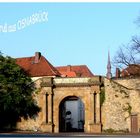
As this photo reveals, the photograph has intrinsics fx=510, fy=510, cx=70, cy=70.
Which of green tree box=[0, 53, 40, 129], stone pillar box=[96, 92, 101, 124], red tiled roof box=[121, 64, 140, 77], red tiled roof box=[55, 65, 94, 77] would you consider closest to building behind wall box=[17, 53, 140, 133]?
stone pillar box=[96, 92, 101, 124]

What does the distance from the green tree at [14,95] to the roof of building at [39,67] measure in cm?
1842

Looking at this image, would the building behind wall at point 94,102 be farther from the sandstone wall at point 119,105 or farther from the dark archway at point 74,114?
the dark archway at point 74,114

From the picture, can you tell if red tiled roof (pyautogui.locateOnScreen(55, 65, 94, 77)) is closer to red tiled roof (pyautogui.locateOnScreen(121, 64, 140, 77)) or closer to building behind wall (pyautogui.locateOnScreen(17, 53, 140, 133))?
red tiled roof (pyautogui.locateOnScreen(121, 64, 140, 77))

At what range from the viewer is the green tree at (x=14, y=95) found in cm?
5628

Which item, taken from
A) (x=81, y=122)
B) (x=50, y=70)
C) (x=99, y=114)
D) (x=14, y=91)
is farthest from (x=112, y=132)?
(x=50, y=70)

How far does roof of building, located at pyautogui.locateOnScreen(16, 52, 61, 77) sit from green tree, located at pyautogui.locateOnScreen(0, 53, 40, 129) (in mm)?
18421

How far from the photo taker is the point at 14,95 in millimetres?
56469

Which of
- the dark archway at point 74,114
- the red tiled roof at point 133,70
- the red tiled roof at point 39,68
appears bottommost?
the dark archway at point 74,114

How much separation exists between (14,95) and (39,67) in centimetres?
2317

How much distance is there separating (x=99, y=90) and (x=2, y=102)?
10.7m

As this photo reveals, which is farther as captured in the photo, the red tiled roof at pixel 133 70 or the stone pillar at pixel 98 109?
the red tiled roof at pixel 133 70

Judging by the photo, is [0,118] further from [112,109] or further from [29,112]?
[112,109]

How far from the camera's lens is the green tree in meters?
56.3

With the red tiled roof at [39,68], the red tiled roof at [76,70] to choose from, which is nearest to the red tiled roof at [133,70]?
the red tiled roof at [39,68]
